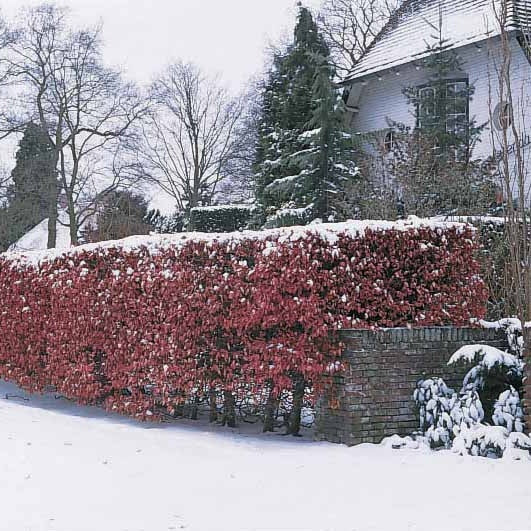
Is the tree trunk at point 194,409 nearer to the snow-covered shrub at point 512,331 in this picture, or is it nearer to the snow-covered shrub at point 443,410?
the snow-covered shrub at point 443,410

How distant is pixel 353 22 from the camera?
112ft

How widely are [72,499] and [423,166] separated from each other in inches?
396

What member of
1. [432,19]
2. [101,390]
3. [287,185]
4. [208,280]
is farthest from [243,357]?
[432,19]

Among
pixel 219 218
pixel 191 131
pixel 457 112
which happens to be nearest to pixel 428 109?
pixel 457 112

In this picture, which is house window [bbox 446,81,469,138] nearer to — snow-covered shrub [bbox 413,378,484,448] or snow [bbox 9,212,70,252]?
snow-covered shrub [bbox 413,378,484,448]

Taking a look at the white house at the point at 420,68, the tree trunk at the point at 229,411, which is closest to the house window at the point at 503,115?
the tree trunk at the point at 229,411

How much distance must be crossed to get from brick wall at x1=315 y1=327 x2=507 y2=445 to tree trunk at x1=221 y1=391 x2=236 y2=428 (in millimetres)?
1195

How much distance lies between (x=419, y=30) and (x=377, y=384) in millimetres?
16680

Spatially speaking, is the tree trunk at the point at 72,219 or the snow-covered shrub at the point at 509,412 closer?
the snow-covered shrub at the point at 509,412

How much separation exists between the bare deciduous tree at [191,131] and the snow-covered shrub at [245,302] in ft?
97.0

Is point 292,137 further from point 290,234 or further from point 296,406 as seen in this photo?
point 290,234

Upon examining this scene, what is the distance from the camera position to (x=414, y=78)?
2114 centimetres

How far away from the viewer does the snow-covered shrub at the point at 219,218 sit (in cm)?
2536

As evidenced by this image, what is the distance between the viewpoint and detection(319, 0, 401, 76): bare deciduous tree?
34.1 m
